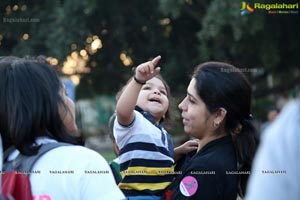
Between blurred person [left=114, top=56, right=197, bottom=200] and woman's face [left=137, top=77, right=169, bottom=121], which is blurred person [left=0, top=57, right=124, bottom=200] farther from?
woman's face [left=137, top=77, right=169, bottom=121]

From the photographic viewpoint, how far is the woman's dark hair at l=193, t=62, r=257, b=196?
99.3 inches

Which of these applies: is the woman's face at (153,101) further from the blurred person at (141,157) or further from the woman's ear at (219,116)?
the woman's ear at (219,116)

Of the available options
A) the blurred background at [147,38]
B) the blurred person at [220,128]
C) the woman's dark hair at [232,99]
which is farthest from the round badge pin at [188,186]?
the blurred background at [147,38]

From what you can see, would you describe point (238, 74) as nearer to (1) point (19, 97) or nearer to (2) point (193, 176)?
(2) point (193, 176)

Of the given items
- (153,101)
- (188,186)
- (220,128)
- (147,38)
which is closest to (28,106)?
(188,186)

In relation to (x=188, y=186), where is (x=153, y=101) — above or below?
above

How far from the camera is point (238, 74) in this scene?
258 cm

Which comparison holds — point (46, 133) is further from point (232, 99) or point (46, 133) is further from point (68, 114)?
point (232, 99)

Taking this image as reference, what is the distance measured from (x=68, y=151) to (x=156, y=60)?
828 mm

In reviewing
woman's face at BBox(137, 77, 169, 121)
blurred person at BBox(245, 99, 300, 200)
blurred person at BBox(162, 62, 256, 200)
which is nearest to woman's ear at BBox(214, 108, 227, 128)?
blurred person at BBox(162, 62, 256, 200)

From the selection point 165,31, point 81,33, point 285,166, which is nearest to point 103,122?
point 165,31

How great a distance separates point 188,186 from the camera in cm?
→ 235

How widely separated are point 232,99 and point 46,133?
1.03 metres

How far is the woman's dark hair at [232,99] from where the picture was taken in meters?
2.52
